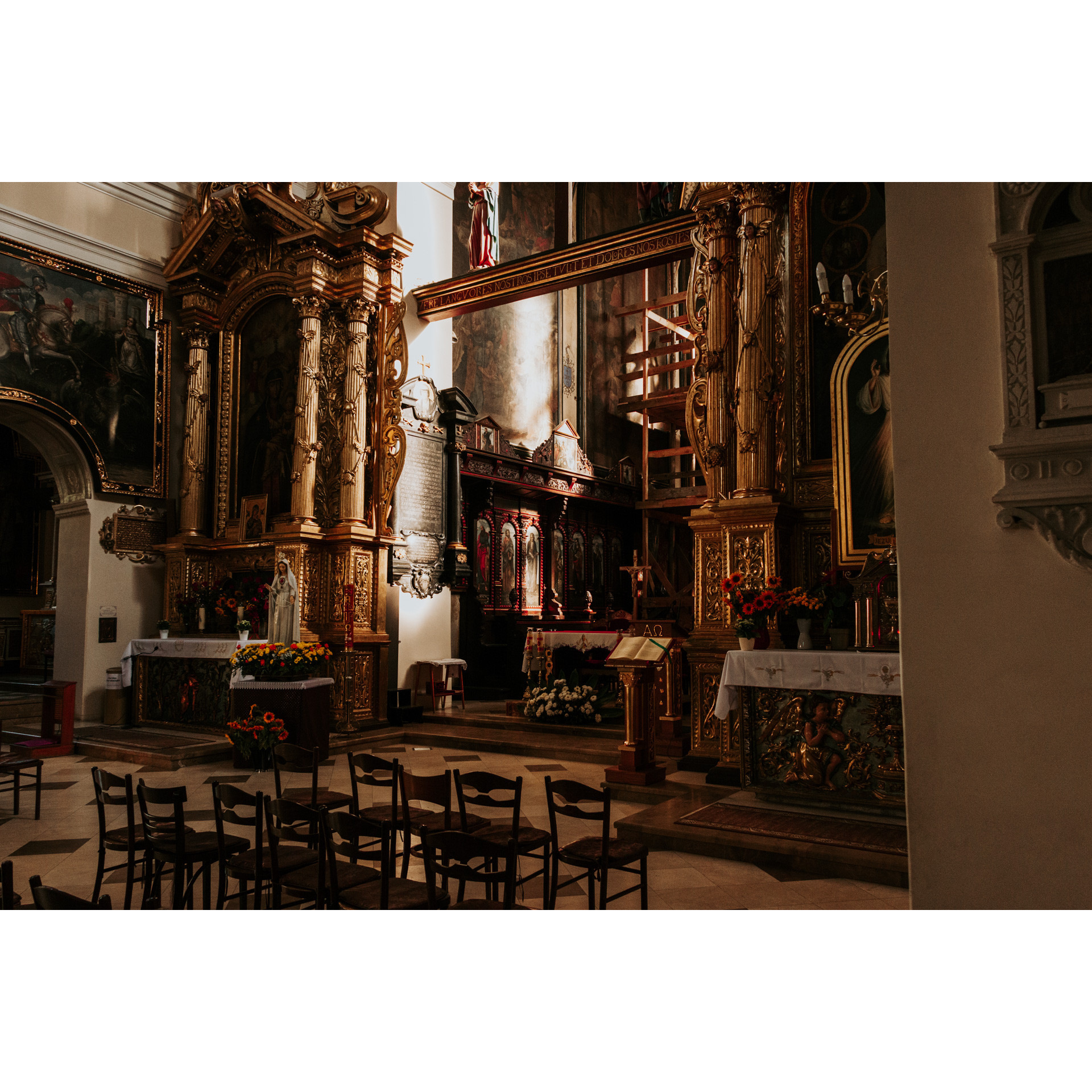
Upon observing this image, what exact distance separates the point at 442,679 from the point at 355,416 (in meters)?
3.67

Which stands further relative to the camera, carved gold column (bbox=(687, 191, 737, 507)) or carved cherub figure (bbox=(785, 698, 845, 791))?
carved gold column (bbox=(687, 191, 737, 507))

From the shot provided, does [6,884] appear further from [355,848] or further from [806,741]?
[806,741]

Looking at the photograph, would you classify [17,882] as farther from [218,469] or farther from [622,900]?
[218,469]

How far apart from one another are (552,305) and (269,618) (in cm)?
932

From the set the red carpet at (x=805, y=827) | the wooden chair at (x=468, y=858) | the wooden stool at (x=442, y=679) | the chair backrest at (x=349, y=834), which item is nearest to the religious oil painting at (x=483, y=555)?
the wooden stool at (x=442, y=679)

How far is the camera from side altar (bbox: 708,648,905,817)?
563 centimetres

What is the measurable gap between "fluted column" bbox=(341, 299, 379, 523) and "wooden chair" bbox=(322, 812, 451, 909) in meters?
7.60

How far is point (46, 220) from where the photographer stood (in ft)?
35.2

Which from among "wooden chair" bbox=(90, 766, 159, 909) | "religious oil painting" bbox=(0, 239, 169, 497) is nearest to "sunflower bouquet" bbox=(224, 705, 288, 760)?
"wooden chair" bbox=(90, 766, 159, 909)

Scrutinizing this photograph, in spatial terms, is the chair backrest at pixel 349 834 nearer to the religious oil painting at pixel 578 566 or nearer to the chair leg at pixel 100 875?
the chair leg at pixel 100 875

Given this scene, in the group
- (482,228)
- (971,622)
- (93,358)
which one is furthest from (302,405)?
(971,622)

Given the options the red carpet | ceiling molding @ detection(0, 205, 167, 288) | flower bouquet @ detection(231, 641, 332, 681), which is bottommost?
the red carpet

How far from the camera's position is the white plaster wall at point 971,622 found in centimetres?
304

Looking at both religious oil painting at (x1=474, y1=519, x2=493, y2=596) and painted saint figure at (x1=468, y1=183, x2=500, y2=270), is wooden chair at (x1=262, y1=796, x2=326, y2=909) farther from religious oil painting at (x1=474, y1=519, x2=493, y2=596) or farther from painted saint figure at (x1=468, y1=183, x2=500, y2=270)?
painted saint figure at (x1=468, y1=183, x2=500, y2=270)
